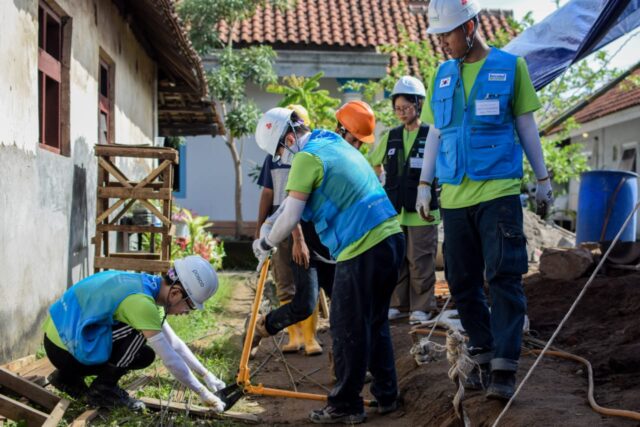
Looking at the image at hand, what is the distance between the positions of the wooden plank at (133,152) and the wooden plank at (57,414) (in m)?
3.74

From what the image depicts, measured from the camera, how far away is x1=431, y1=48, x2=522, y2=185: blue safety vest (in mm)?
4215

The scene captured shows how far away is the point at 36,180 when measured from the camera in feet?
20.8

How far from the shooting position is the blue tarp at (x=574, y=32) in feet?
19.9

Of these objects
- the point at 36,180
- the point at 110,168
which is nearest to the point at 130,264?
the point at 110,168

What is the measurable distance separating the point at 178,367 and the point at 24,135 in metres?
2.73

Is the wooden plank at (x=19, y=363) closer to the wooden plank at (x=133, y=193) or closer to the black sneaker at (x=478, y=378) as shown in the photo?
the wooden plank at (x=133, y=193)

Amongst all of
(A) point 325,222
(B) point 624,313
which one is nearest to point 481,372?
(A) point 325,222

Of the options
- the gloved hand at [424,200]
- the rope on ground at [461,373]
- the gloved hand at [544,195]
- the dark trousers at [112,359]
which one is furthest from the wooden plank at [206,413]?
the gloved hand at [544,195]

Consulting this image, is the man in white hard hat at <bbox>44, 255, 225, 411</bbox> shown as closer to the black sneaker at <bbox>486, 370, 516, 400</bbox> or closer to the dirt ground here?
the dirt ground

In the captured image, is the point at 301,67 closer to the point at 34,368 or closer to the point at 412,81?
the point at 412,81

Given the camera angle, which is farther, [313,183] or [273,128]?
[273,128]

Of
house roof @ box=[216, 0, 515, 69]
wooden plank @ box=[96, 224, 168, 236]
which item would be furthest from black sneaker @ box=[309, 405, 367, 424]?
house roof @ box=[216, 0, 515, 69]

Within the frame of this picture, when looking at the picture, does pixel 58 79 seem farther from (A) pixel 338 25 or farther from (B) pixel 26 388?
(A) pixel 338 25

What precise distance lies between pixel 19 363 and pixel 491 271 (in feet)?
11.2
